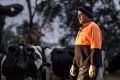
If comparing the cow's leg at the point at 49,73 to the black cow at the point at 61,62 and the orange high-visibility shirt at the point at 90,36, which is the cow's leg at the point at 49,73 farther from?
the orange high-visibility shirt at the point at 90,36

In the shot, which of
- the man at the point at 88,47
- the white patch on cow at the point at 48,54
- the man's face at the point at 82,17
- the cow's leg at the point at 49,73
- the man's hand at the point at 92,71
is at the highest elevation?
the man's face at the point at 82,17

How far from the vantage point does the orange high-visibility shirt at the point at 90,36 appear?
19.3 feet

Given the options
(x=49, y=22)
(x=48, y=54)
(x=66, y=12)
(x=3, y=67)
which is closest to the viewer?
(x=3, y=67)

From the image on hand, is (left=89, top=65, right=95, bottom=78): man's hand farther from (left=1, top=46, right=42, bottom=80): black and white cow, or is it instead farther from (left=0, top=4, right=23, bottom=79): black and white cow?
(left=0, top=4, right=23, bottom=79): black and white cow

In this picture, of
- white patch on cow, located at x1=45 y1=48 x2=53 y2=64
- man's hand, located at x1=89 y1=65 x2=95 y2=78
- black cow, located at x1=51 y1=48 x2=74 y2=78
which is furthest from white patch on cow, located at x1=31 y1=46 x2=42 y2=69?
man's hand, located at x1=89 y1=65 x2=95 y2=78

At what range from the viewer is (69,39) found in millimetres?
50906

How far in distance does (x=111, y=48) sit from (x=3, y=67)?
4354 cm

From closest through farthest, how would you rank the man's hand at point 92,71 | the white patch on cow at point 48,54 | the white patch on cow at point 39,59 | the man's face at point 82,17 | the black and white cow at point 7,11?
the black and white cow at point 7,11, the man's hand at point 92,71, the man's face at point 82,17, the white patch on cow at point 39,59, the white patch on cow at point 48,54

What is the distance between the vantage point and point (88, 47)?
6.02 meters

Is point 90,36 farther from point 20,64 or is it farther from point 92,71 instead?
point 20,64

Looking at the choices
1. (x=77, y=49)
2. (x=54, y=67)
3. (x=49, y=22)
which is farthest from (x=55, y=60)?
(x=49, y=22)

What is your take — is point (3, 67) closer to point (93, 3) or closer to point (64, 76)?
point (64, 76)

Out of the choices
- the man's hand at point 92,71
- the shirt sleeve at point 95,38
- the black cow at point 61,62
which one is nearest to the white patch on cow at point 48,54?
the black cow at point 61,62

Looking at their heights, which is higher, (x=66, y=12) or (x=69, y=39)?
(x=66, y=12)
